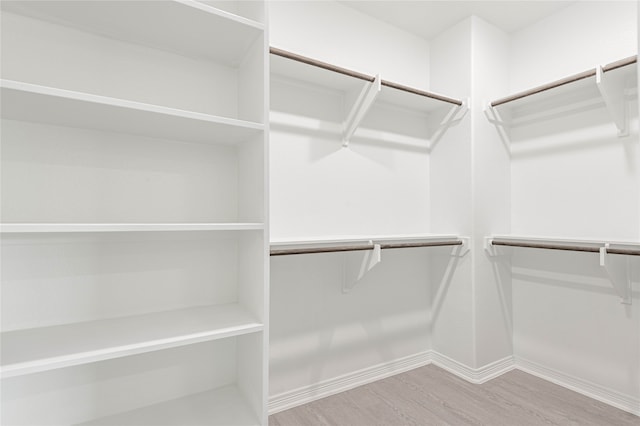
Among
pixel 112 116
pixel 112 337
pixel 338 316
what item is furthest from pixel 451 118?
pixel 112 337

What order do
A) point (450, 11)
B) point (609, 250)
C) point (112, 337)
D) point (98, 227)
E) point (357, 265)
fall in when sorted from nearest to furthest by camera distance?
point (98, 227), point (112, 337), point (609, 250), point (357, 265), point (450, 11)

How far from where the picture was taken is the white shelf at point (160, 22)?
3.79 ft

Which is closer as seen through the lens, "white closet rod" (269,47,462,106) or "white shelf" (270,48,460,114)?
"white closet rod" (269,47,462,106)

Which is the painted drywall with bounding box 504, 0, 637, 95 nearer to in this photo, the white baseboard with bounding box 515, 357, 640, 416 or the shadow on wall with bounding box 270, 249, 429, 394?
the shadow on wall with bounding box 270, 249, 429, 394

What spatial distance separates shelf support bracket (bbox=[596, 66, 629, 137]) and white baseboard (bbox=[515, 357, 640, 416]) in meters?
1.42

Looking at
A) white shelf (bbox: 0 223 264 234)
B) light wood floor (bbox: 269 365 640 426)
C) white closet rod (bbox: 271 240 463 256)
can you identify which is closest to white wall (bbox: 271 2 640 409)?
light wood floor (bbox: 269 365 640 426)

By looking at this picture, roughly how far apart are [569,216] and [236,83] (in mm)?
2073

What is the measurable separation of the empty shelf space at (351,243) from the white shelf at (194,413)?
636 millimetres

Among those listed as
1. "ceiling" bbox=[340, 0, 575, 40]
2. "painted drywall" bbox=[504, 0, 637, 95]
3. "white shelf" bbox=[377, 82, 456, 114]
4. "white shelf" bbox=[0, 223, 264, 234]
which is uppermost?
"ceiling" bbox=[340, 0, 575, 40]

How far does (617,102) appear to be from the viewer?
71.4 inches

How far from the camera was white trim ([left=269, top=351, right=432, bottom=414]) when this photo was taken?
5.87 feet

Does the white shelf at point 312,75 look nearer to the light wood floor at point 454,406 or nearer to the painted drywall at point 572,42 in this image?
the painted drywall at point 572,42

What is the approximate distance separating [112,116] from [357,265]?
1345 millimetres

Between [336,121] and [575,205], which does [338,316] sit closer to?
[336,121]
